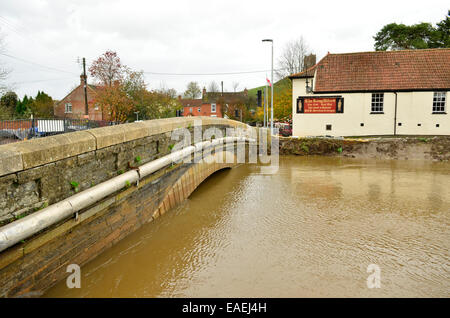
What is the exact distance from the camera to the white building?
23.6 m

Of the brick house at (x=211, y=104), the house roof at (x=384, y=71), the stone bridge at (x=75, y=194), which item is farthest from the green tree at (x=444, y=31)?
the stone bridge at (x=75, y=194)

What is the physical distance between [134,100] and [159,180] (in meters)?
30.4

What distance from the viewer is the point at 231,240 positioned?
275 inches

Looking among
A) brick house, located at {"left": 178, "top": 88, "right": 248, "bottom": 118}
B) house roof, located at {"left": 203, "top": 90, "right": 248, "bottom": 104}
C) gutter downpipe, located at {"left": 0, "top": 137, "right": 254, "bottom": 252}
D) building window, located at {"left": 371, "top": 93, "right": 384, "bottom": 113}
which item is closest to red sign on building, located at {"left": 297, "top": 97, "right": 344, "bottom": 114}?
building window, located at {"left": 371, "top": 93, "right": 384, "bottom": 113}

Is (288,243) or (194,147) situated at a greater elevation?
(194,147)

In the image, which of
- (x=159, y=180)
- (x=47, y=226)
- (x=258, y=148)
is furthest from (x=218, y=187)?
(x=258, y=148)

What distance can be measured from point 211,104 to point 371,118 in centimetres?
4555

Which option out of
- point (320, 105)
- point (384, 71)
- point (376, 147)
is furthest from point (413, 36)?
point (376, 147)

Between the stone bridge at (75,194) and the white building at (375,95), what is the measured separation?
1830cm

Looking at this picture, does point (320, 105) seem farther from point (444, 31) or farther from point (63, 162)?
point (444, 31)

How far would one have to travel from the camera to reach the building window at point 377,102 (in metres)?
24.1

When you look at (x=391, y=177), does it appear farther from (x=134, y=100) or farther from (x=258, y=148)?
(x=134, y=100)

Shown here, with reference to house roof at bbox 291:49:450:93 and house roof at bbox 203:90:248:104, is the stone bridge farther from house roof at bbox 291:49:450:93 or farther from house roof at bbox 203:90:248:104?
house roof at bbox 203:90:248:104
